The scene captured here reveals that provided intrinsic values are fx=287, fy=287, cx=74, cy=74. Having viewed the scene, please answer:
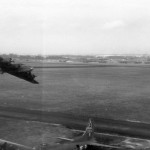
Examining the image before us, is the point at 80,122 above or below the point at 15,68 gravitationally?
below

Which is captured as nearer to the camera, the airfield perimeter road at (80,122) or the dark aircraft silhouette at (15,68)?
the dark aircraft silhouette at (15,68)

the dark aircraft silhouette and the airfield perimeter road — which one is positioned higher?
the dark aircraft silhouette

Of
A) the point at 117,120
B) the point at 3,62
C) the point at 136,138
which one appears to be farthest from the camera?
the point at 117,120

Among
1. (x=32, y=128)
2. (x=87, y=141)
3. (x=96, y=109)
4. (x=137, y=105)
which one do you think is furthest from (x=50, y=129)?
(x=137, y=105)

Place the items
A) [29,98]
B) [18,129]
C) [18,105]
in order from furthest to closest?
[29,98]
[18,105]
[18,129]

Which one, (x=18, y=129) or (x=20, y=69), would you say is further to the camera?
(x=18, y=129)

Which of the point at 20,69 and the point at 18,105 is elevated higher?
the point at 20,69

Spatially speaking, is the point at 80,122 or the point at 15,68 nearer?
the point at 15,68

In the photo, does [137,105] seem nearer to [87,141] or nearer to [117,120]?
[117,120]
